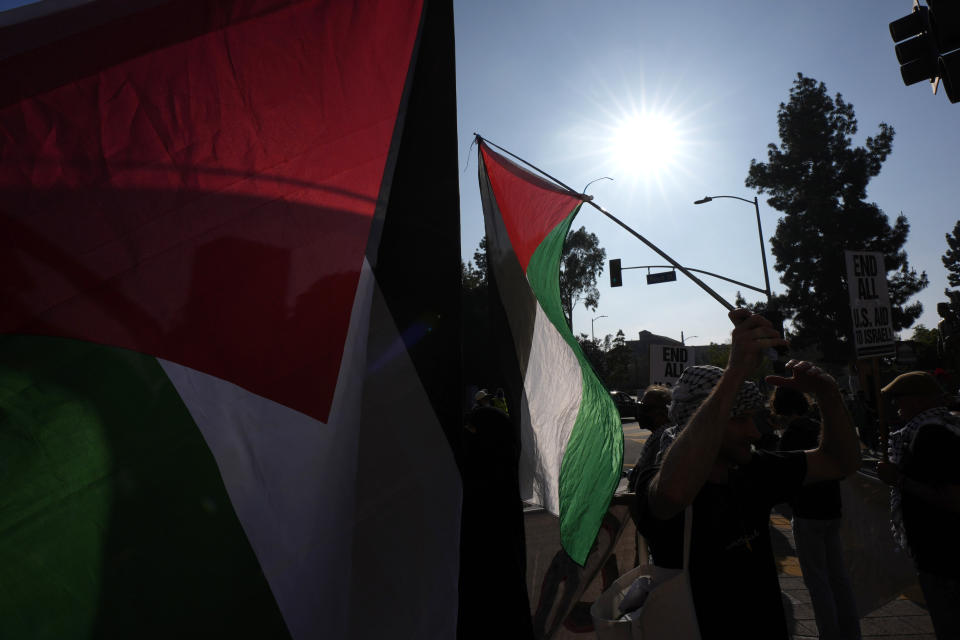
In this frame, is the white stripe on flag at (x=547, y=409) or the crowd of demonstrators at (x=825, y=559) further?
the crowd of demonstrators at (x=825, y=559)

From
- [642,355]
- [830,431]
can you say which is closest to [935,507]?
[830,431]

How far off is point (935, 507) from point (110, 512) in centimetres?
349

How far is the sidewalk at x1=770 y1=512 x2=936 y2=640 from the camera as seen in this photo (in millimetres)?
4082

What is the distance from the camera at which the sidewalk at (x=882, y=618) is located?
161 inches

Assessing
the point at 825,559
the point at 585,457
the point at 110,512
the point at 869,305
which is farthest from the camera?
the point at 869,305

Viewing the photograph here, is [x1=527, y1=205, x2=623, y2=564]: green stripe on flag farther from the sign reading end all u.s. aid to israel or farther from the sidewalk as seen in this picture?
the sign reading end all u.s. aid to israel

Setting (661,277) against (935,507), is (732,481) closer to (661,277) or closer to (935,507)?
(935,507)

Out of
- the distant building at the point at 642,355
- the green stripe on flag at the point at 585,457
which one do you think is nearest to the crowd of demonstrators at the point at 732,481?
the green stripe on flag at the point at 585,457

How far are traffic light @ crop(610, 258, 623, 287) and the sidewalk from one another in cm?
1666

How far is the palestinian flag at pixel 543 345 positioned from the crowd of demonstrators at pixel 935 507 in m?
1.52

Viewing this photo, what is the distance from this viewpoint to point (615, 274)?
21.5m

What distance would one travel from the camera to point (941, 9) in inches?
206

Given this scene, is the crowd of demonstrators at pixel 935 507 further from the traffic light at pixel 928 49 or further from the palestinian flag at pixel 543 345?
the traffic light at pixel 928 49

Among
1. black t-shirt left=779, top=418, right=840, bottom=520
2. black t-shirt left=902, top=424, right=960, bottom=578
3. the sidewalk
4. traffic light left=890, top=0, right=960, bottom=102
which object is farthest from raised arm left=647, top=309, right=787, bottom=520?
traffic light left=890, top=0, right=960, bottom=102
